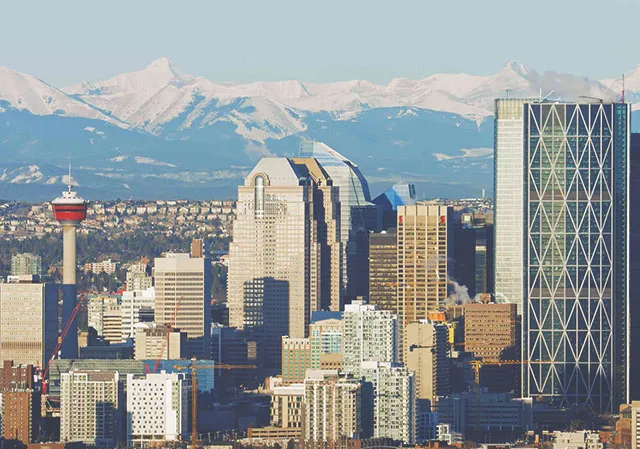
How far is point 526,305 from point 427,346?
6981 mm

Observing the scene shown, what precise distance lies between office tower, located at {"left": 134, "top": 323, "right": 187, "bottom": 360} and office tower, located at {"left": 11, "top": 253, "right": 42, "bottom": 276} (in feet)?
62.0

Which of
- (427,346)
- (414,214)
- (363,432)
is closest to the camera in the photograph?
(363,432)

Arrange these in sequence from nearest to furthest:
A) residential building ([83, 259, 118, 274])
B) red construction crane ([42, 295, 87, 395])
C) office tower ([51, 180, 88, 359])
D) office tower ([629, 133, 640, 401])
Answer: red construction crane ([42, 295, 87, 395]), office tower ([629, 133, 640, 401]), office tower ([51, 180, 88, 359]), residential building ([83, 259, 118, 274])

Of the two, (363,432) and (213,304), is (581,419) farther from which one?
(213,304)

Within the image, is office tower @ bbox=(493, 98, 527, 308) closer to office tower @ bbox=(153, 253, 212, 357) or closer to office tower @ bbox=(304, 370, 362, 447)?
office tower @ bbox=(153, 253, 212, 357)

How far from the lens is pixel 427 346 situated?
4422 inches

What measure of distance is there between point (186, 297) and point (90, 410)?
25.6 m

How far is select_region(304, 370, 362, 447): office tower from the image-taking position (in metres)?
94.3

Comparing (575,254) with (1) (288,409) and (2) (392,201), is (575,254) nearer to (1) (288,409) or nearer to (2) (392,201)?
(1) (288,409)

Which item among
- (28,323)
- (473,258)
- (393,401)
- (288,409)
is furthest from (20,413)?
(473,258)

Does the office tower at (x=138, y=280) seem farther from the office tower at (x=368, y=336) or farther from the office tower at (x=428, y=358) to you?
the office tower at (x=368, y=336)

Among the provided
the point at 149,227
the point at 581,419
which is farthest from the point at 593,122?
the point at 149,227

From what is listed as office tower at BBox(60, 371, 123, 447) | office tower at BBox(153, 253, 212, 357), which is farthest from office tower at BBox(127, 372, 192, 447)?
office tower at BBox(153, 253, 212, 357)

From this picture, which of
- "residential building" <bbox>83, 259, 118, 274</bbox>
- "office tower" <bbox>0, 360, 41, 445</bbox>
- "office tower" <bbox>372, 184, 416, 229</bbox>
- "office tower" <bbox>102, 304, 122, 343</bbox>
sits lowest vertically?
"office tower" <bbox>0, 360, 41, 445</bbox>
